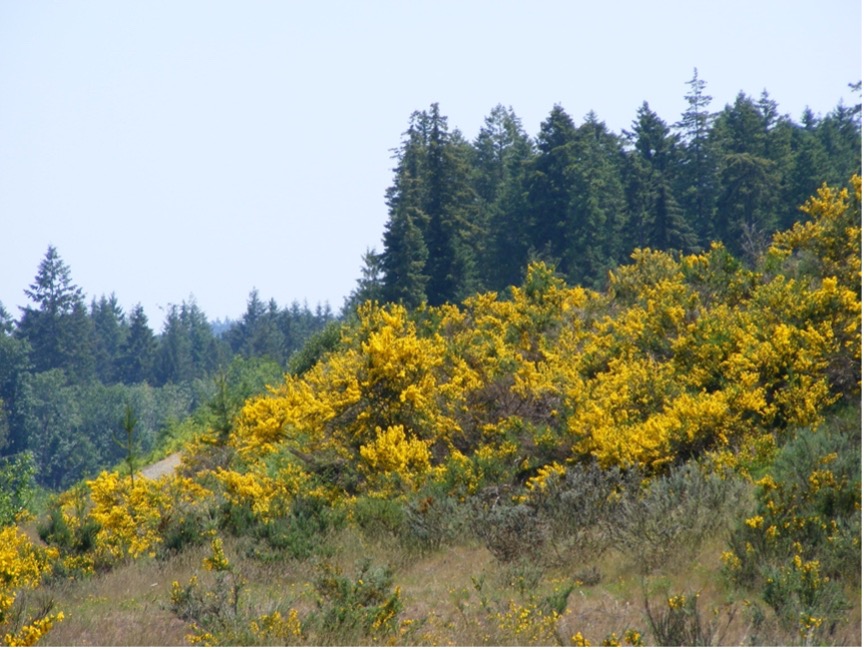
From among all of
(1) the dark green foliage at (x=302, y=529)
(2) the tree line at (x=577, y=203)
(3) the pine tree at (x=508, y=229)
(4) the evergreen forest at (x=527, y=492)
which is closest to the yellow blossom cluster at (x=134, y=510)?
(4) the evergreen forest at (x=527, y=492)

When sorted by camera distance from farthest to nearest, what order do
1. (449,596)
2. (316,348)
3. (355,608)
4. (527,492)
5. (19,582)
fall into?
→ (316,348) → (527,492) → (19,582) → (449,596) → (355,608)

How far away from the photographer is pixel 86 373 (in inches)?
4060

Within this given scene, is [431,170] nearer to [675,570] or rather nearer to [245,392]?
[245,392]

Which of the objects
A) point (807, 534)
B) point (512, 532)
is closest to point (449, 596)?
point (512, 532)

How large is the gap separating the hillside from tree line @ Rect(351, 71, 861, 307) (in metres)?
24.2

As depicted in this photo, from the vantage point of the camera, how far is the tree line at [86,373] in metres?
89.4

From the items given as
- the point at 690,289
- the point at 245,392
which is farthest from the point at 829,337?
the point at 245,392

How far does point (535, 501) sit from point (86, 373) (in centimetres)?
9747

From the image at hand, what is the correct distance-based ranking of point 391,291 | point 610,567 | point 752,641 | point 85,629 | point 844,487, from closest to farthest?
point 752,641
point 85,629
point 844,487
point 610,567
point 391,291

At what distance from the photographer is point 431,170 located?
4766 cm

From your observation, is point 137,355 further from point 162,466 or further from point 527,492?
point 527,492

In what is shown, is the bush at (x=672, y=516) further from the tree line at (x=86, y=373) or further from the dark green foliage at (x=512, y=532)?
the tree line at (x=86, y=373)

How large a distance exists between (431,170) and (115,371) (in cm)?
8237

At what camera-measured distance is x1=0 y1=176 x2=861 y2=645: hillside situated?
9.25m
